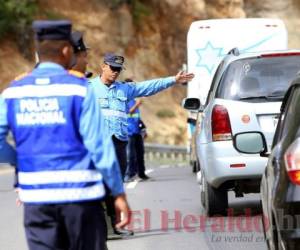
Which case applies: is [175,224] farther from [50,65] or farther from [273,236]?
[50,65]

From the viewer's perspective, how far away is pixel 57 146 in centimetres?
528

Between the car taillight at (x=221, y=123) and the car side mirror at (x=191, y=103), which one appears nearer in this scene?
the car taillight at (x=221, y=123)

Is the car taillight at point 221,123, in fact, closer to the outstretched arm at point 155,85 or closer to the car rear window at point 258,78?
the car rear window at point 258,78

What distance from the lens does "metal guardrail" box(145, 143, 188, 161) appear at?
91.4 ft

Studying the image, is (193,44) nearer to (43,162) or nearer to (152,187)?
(152,187)

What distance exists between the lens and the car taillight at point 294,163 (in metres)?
5.79

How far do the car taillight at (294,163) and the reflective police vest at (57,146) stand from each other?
1.18 meters

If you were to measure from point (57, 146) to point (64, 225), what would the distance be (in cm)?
43

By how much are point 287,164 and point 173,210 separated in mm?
6744

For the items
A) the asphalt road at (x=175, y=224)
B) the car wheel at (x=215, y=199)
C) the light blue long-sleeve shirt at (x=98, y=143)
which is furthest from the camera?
the car wheel at (x=215, y=199)

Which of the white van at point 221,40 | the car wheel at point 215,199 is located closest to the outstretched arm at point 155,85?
the car wheel at point 215,199

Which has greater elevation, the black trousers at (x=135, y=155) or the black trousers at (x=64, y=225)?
the black trousers at (x=64, y=225)

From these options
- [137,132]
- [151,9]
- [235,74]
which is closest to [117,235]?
[235,74]

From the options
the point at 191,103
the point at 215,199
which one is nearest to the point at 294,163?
the point at 215,199
